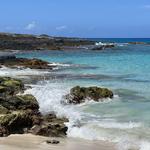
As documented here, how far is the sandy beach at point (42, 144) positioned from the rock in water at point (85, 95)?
7048 millimetres

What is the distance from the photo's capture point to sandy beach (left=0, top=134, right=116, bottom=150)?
40.9ft

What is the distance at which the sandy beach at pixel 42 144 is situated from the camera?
12453 millimetres

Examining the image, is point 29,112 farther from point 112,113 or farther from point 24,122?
point 112,113

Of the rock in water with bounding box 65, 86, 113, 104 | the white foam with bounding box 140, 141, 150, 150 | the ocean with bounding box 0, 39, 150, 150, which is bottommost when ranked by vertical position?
the ocean with bounding box 0, 39, 150, 150

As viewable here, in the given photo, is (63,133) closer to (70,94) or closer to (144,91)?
(70,94)

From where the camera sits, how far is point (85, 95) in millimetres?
21156

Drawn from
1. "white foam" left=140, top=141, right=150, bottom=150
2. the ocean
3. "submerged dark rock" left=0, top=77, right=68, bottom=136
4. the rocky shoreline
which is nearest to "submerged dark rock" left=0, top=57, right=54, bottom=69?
the ocean

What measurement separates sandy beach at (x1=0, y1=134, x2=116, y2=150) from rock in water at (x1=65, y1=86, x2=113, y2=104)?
23.1ft

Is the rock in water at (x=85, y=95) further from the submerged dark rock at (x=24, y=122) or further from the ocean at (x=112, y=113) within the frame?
the submerged dark rock at (x=24, y=122)

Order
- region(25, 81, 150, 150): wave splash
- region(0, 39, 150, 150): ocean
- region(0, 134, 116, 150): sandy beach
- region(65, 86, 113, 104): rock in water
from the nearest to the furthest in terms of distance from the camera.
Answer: region(0, 134, 116, 150): sandy beach, region(25, 81, 150, 150): wave splash, region(0, 39, 150, 150): ocean, region(65, 86, 113, 104): rock in water

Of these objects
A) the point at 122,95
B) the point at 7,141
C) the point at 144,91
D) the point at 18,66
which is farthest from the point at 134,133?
the point at 18,66

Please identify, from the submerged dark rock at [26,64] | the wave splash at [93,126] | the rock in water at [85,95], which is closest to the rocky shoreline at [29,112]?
the rock in water at [85,95]

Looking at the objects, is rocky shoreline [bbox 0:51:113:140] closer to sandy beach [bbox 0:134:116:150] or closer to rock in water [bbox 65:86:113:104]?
rock in water [bbox 65:86:113:104]

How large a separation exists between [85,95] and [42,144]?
8524 millimetres
